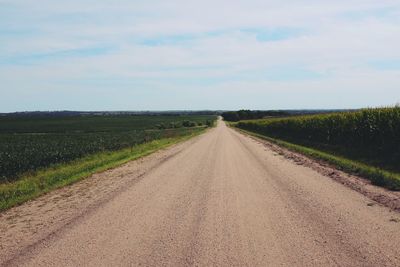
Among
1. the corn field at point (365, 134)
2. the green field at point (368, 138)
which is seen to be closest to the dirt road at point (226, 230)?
the green field at point (368, 138)

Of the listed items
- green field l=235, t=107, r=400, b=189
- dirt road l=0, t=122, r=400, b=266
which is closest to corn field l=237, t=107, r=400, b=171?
green field l=235, t=107, r=400, b=189

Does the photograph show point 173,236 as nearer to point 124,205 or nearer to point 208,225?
point 208,225

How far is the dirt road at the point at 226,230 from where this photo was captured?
265 inches


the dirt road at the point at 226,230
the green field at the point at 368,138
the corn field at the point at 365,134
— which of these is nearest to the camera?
the dirt road at the point at 226,230

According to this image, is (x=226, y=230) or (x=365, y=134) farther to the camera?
(x=365, y=134)

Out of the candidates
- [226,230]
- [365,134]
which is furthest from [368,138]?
[226,230]

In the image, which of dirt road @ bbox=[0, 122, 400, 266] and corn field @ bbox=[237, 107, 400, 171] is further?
corn field @ bbox=[237, 107, 400, 171]

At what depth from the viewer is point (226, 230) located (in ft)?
27.7

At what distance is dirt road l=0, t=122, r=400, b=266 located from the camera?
265 inches

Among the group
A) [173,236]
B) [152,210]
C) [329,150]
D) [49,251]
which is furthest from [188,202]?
[329,150]

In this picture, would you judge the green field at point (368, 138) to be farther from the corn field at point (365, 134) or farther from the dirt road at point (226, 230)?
the dirt road at point (226, 230)

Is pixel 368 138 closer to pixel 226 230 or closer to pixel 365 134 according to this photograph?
pixel 365 134

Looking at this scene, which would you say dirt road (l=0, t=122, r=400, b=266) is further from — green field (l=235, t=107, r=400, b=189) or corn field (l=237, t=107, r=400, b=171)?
corn field (l=237, t=107, r=400, b=171)

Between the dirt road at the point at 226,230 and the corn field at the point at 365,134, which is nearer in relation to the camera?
the dirt road at the point at 226,230
